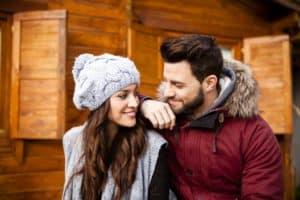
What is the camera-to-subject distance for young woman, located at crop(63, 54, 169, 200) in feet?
6.68

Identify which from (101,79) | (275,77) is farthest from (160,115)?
(275,77)

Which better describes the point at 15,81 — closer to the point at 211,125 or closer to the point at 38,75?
the point at 38,75

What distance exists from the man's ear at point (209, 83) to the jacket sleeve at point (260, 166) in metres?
0.29

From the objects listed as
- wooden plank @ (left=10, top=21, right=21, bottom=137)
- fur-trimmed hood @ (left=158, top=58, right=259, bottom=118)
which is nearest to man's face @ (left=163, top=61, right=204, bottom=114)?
fur-trimmed hood @ (left=158, top=58, right=259, bottom=118)

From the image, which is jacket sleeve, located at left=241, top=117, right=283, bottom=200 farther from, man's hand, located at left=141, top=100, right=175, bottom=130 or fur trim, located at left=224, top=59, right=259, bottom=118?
man's hand, located at left=141, top=100, right=175, bottom=130

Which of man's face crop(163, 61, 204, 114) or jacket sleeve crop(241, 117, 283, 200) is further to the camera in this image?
man's face crop(163, 61, 204, 114)

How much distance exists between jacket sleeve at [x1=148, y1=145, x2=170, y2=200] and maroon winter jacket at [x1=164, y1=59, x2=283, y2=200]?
4.5 inches

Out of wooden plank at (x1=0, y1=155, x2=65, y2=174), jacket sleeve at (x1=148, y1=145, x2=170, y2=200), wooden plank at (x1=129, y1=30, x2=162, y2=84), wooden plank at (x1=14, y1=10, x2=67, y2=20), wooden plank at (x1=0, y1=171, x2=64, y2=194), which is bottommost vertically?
wooden plank at (x1=0, y1=171, x2=64, y2=194)

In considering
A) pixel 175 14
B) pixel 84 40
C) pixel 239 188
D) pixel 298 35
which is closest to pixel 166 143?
pixel 239 188

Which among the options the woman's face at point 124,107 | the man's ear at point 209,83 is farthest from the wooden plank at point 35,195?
the man's ear at point 209,83

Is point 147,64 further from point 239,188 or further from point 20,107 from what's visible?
point 239,188

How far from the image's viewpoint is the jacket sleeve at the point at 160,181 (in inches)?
77.8

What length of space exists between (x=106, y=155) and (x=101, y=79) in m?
0.40

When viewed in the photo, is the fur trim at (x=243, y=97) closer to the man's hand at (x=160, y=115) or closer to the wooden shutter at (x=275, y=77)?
the man's hand at (x=160, y=115)
